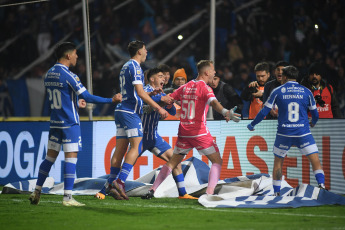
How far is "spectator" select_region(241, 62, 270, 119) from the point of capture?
30.7 feet

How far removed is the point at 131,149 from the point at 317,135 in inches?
118

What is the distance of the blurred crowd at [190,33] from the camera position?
14086 millimetres

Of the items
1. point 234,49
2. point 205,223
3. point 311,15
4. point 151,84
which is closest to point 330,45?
point 311,15

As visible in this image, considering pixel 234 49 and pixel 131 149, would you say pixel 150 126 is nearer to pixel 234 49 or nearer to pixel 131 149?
pixel 131 149

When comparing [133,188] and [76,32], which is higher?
[76,32]

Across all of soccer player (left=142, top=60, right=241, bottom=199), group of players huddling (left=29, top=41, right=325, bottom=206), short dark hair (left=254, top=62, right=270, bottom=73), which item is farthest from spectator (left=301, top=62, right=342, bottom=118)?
soccer player (left=142, top=60, right=241, bottom=199)

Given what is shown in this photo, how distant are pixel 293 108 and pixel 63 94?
3011mm

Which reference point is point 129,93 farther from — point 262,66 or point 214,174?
point 262,66

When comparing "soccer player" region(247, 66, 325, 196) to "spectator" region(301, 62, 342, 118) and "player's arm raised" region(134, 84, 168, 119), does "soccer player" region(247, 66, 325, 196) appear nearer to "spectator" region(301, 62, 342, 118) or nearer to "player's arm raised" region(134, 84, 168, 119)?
"player's arm raised" region(134, 84, 168, 119)

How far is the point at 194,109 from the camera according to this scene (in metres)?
7.38

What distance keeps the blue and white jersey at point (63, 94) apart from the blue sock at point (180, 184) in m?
1.90

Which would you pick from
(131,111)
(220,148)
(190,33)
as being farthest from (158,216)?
(190,33)

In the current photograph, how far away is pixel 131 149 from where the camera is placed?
24.7ft

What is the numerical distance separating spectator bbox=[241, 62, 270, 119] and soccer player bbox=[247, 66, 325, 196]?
1855 millimetres
